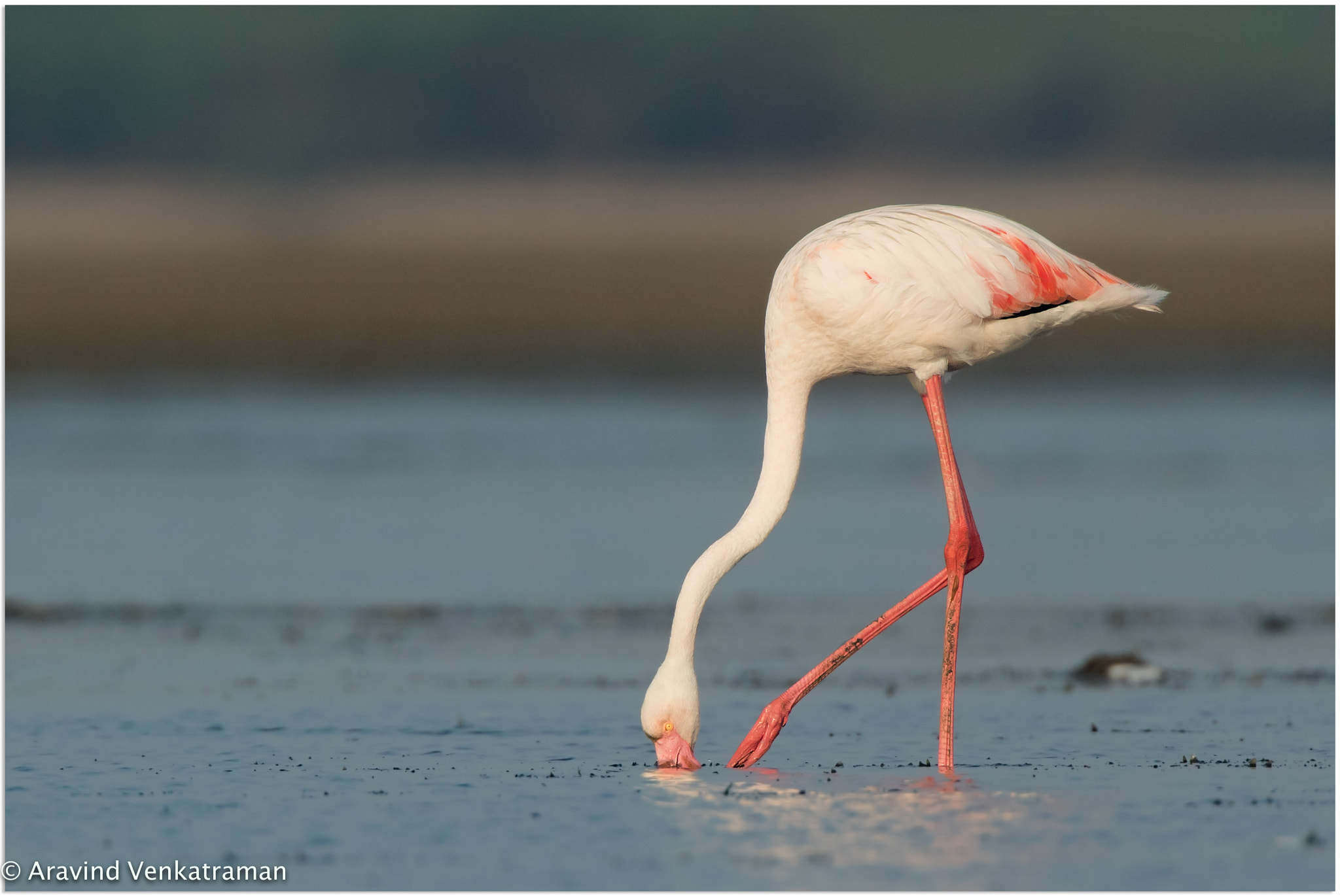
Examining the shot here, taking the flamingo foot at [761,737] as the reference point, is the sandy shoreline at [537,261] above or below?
above

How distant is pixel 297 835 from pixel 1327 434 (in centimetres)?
1514

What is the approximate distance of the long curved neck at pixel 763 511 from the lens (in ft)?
28.5

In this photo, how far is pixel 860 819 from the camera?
7.66m

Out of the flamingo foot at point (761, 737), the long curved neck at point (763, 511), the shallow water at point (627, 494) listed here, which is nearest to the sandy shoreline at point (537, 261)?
the shallow water at point (627, 494)

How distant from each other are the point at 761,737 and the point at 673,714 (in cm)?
44

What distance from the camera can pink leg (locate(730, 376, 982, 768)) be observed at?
8.70 m

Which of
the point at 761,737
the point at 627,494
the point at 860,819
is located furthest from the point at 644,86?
the point at 860,819

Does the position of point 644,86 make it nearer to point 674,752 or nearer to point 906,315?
point 906,315

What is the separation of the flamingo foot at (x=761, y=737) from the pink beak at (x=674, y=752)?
0.23 metres

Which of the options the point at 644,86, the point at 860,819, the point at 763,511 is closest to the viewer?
the point at 860,819

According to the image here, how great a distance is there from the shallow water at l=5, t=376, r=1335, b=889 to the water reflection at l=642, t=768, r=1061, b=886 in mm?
22

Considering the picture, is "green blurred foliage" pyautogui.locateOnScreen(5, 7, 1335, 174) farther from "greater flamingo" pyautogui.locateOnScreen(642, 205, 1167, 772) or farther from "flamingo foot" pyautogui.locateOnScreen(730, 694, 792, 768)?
"flamingo foot" pyautogui.locateOnScreen(730, 694, 792, 768)

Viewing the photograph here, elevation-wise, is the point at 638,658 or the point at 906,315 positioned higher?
the point at 906,315

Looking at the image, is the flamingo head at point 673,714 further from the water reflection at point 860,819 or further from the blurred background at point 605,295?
the blurred background at point 605,295
